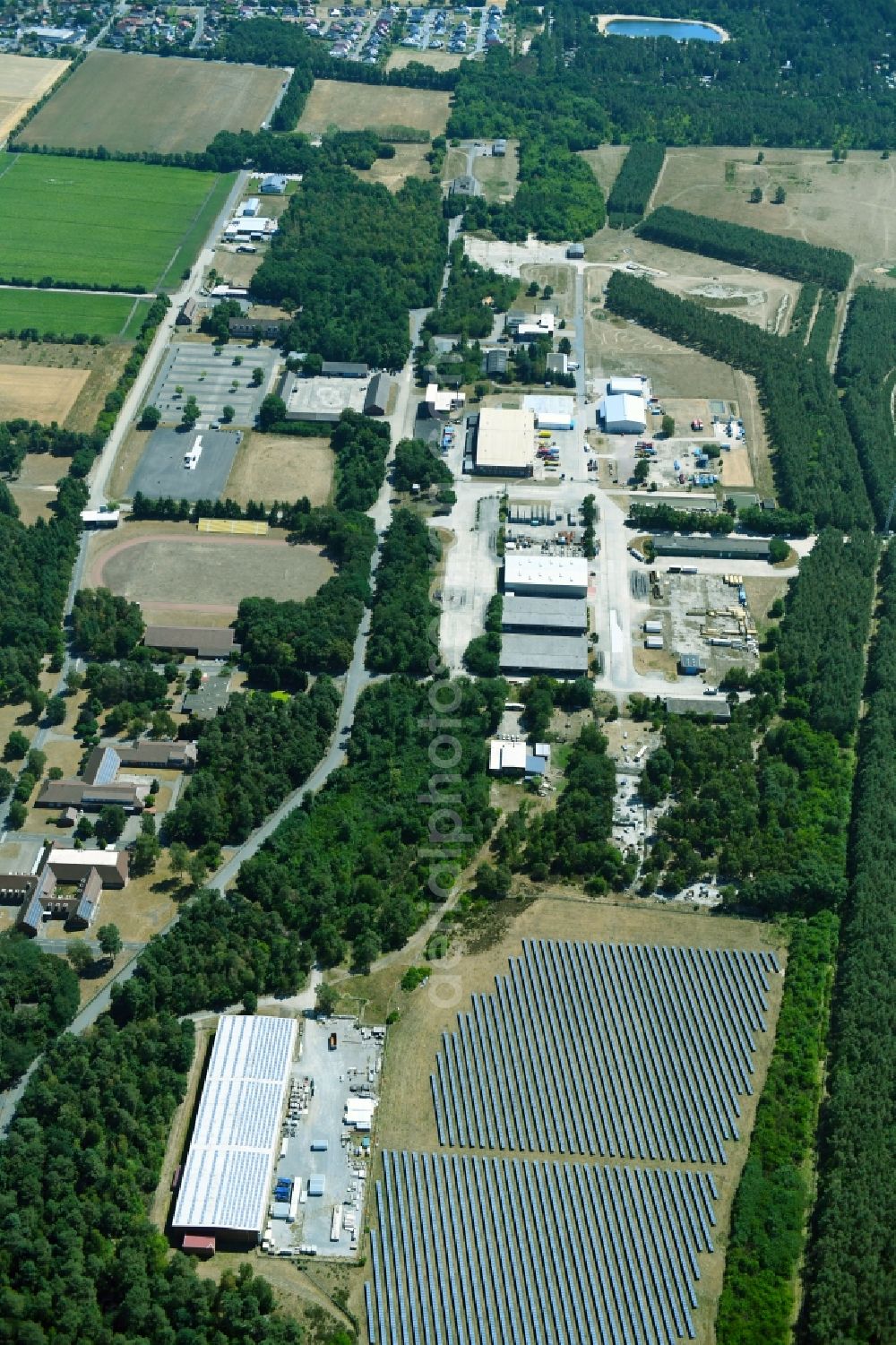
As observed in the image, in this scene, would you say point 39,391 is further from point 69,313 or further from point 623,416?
point 623,416

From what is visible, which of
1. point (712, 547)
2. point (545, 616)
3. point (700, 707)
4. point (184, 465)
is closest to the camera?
point (700, 707)

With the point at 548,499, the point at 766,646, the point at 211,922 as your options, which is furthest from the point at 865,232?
the point at 211,922

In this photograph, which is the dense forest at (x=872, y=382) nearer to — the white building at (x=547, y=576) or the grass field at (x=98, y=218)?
the white building at (x=547, y=576)

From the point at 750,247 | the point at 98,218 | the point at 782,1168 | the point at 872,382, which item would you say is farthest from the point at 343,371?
the point at 782,1168

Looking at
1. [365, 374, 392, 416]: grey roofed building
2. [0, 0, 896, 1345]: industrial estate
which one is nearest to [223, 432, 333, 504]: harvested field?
[0, 0, 896, 1345]: industrial estate

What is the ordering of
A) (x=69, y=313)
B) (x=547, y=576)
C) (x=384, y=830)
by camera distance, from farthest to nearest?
(x=69, y=313) → (x=547, y=576) → (x=384, y=830)

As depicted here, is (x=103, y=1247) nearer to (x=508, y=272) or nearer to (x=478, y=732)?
(x=478, y=732)
